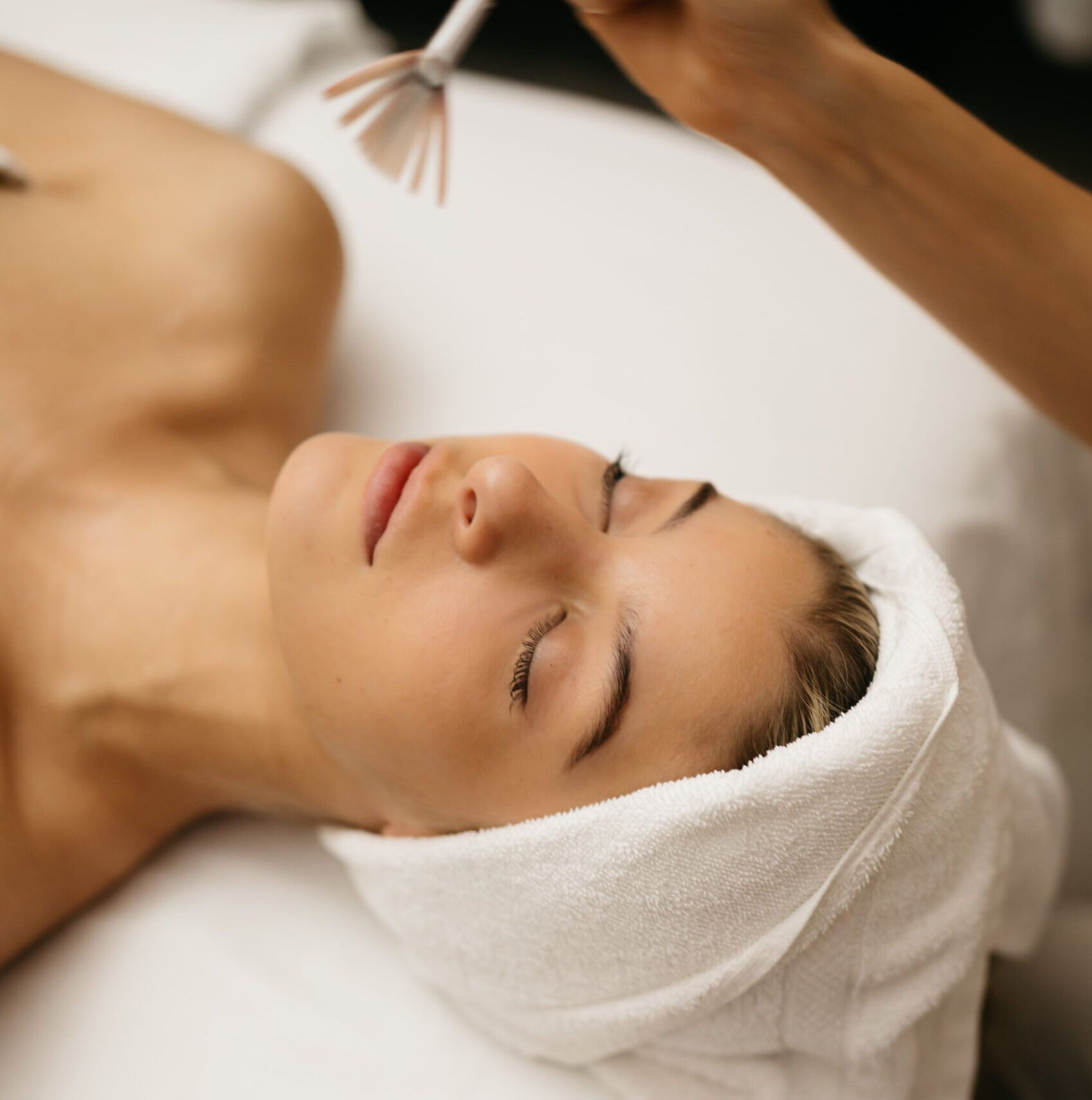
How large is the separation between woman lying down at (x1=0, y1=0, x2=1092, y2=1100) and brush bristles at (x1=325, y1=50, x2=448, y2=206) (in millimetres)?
Result: 179

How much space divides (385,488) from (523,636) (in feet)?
0.60

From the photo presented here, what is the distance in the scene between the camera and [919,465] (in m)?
1.29

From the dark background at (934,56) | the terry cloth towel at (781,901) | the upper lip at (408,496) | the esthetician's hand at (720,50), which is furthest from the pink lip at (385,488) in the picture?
the dark background at (934,56)

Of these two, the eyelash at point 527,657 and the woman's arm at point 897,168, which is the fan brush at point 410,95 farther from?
the eyelash at point 527,657

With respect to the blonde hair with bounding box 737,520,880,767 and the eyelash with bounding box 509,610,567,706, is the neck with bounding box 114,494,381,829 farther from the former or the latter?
the blonde hair with bounding box 737,520,880,767

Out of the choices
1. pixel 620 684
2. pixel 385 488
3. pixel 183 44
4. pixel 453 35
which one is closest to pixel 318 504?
pixel 385 488

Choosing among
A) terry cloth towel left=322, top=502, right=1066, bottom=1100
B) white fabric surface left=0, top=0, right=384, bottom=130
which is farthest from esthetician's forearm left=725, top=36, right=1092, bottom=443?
white fabric surface left=0, top=0, right=384, bottom=130

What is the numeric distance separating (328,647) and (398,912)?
29cm

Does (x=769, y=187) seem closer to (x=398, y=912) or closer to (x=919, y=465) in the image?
(x=919, y=465)

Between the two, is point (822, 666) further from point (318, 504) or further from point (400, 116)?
point (400, 116)

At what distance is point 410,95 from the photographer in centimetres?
92

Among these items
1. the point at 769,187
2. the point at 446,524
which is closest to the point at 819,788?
the point at 446,524

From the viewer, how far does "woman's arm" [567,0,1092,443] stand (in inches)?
33.9

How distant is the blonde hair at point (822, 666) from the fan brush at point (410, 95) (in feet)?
1.66
